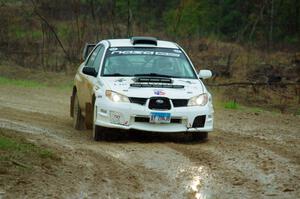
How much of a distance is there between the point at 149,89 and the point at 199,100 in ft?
2.63

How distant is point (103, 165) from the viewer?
9.13 metres

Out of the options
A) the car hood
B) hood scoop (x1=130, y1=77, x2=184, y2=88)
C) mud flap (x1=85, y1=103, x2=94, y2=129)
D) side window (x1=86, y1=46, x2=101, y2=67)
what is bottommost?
mud flap (x1=85, y1=103, x2=94, y2=129)

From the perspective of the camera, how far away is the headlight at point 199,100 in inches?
451

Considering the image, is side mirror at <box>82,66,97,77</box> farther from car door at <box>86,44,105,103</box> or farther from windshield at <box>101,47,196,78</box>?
windshield at <box>101,47,196,78</box>

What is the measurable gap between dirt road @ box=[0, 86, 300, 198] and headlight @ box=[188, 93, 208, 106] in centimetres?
63

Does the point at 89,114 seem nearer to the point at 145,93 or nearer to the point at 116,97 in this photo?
the point at 116,97

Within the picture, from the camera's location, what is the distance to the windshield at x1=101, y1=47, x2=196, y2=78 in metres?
12.4

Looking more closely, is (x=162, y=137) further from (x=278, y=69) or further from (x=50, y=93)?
(x=278, y=69)

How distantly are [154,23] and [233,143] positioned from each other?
39715 mm

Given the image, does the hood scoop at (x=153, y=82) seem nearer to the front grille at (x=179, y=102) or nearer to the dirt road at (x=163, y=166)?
the front grille at (x=179, y=102)

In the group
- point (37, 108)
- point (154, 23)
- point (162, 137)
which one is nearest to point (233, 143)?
point (162, 137)

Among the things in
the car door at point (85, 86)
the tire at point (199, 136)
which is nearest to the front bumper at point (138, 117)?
the tire at point (199, 136)

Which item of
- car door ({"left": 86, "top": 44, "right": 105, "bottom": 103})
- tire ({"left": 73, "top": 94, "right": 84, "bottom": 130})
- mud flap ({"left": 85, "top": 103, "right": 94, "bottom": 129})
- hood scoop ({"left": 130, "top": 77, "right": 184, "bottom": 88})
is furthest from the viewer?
tire ({"left": 73, "top": 94, "right": 84, "bottom": 130})

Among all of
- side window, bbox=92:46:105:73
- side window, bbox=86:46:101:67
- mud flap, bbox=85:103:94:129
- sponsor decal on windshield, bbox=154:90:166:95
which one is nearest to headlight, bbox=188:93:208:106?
sponsor decal on windshield, bbox=154:90:166:95
